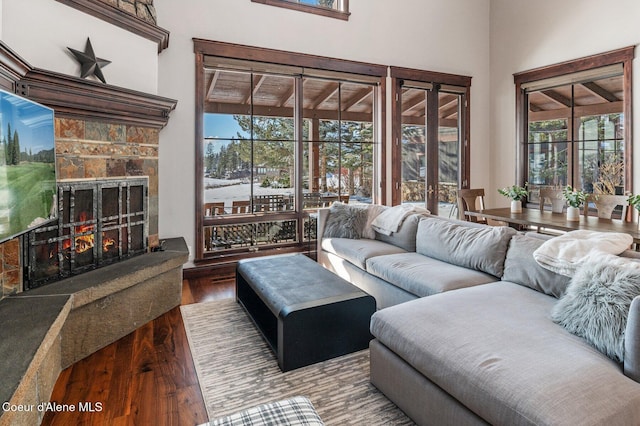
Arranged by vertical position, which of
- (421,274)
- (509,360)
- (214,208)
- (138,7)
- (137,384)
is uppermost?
(138,7)

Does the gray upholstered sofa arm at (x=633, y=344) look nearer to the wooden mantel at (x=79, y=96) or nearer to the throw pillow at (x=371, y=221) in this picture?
the throw pillow at (x=371, y=221)

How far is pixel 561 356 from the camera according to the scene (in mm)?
1501

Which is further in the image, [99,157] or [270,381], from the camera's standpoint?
[99,157]

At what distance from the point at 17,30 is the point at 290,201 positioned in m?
3.18

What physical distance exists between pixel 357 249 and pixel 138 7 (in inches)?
121

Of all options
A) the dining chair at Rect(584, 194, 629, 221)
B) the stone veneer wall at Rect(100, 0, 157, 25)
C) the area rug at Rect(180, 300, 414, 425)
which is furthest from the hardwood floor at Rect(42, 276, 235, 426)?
the dining chair at Rect(584, 194, 629, 221)

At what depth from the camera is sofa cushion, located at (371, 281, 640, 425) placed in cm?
126

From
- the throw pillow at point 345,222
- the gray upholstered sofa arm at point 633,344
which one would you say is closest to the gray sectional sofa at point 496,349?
the gray upholstered sofa arm at point 633,344

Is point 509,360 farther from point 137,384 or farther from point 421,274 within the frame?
point 137,384

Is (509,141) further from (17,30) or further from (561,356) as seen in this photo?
(17,30)

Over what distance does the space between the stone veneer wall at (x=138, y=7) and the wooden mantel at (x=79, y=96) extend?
78cm

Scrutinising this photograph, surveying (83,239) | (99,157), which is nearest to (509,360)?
(83,239)

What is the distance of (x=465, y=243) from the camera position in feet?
9.69

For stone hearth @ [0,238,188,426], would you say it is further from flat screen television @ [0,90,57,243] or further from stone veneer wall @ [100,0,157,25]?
stone veneer wall @ [100,0,157,25]
